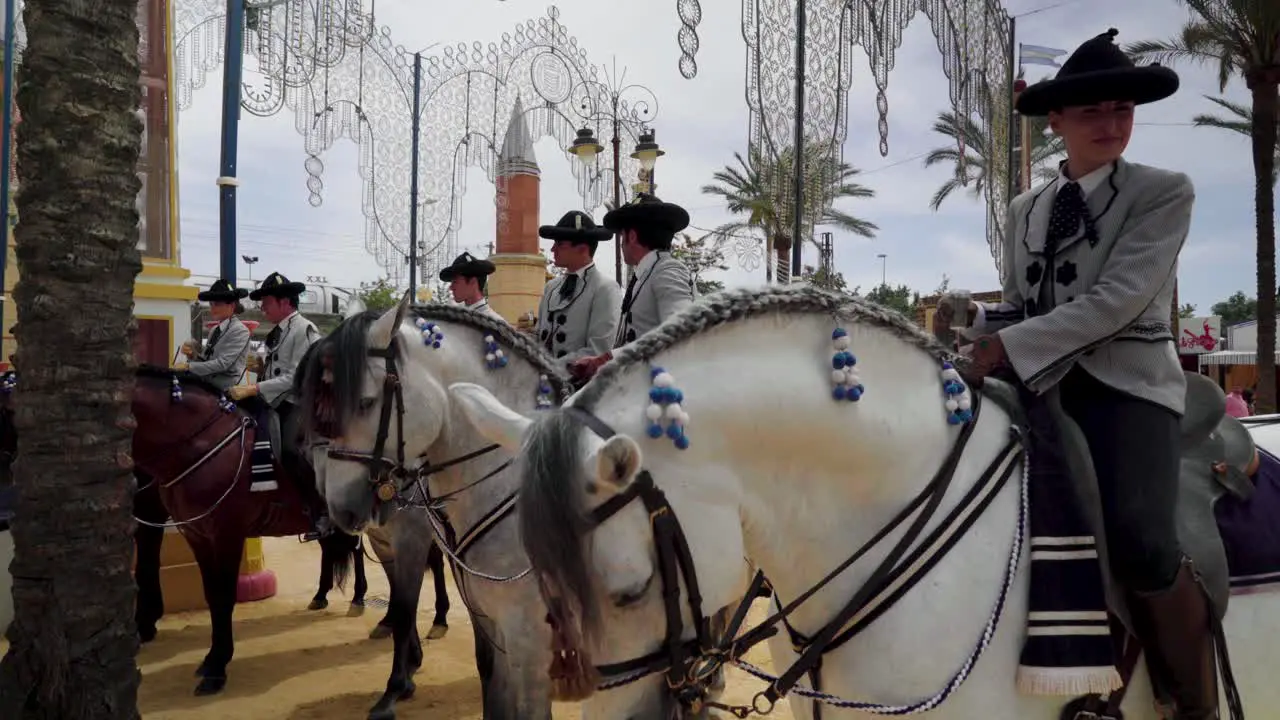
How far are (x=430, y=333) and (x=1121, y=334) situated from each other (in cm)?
308

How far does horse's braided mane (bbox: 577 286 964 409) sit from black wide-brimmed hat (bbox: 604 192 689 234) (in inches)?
99.3

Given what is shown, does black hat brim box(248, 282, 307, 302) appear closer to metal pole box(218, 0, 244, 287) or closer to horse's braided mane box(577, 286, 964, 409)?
metal pole box(218, 0, 244, 287)

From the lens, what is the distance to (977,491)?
2.08 m

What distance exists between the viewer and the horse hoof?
576 centimetres

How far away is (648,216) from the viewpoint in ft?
14.7

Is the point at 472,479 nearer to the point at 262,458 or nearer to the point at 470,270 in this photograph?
the point at 262,458

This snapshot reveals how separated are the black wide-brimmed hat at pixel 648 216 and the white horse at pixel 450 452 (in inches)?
34.9

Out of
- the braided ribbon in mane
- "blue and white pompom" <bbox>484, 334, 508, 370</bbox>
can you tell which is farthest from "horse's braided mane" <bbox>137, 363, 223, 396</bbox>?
"blue and white pompom" <bbox>484, 334, 508, 370</bbox>

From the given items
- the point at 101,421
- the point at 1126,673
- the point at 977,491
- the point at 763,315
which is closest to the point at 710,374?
the point at 763,315

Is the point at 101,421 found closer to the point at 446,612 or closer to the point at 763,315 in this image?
the point at 763,315

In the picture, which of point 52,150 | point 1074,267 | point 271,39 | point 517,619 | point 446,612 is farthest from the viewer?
point 271,39

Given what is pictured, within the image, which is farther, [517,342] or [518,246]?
[518,246]

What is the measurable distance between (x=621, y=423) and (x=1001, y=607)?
3.40ft

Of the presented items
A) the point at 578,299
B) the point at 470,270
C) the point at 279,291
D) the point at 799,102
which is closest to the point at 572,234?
the point at 578,299
